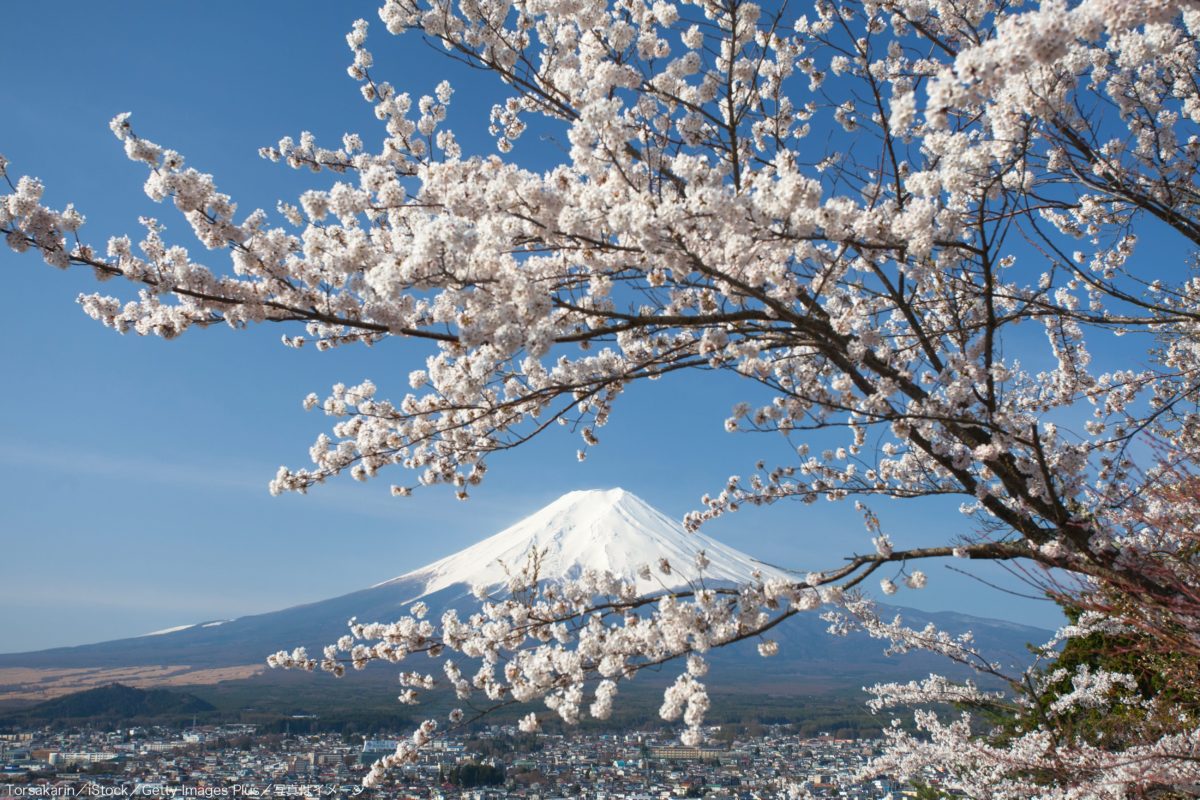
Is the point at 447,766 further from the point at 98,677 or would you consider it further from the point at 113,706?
the point at 98,677

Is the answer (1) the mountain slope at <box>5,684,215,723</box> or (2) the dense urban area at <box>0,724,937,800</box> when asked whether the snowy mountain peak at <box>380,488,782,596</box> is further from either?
(2) the dense urban area at <box>0,724,937,800</box>

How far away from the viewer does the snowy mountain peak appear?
83.5m

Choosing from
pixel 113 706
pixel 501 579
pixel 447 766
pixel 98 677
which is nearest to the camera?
pixel 447 766

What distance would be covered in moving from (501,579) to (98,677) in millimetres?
34264

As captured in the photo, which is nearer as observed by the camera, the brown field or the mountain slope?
the mountain slope

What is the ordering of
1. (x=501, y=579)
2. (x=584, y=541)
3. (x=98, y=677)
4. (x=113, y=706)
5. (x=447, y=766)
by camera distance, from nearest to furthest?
(x=447, y=766) → (x=113, y=706) → (x=98, y=677) → (x=501, y=579) → (x=584, y=541)

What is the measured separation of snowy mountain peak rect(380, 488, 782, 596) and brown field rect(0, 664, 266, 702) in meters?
28.8

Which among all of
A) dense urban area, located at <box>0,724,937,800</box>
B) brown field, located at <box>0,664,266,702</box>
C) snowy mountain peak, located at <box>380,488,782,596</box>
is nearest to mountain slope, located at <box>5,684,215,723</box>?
dense urban area, located at <box>0,724,937,800</box>

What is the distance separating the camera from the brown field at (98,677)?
45625mm

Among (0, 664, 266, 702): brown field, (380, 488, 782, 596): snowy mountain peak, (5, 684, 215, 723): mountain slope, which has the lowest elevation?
(0, 664, 266, 702): brown field

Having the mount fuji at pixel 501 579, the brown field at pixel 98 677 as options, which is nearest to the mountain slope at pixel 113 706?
the brown field at pixel 98 677

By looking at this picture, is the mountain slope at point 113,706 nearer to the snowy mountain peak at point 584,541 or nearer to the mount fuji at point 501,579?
the mount fuji at point 501,579

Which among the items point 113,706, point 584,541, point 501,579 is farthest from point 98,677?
point 584,541

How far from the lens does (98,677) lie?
59.1 m
